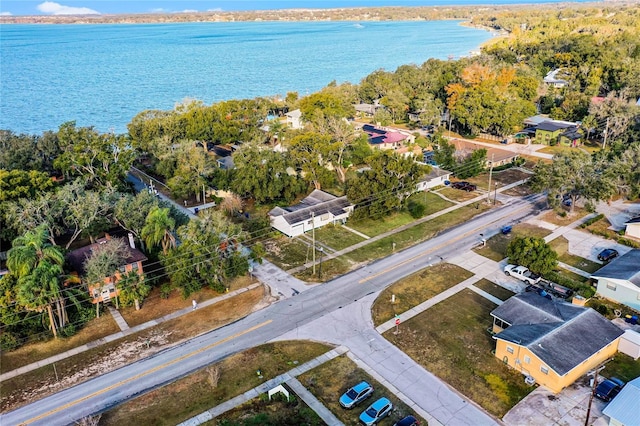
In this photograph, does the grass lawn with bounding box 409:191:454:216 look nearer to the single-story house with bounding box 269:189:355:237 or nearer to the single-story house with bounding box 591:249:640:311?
the single-story house with bounding box 269:189:355:237

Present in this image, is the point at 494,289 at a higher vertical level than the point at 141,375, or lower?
lower

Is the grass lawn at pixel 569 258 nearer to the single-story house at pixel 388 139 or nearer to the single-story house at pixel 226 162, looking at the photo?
the single-story house at pixel 388 139

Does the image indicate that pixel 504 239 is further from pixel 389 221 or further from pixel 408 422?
pixel 408 422

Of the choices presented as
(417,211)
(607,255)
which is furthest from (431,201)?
(607,255)

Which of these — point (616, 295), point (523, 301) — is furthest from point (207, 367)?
point (616, 295)

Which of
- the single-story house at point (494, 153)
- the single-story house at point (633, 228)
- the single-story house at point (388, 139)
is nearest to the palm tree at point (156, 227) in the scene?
the single-story house at point (388, 139)

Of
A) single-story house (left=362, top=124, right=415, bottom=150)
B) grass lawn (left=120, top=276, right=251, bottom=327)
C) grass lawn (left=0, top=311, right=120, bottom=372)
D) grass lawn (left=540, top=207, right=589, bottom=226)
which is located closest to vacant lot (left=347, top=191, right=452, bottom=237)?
grass lawn (left=540, top=207, right=589, bottom=226)

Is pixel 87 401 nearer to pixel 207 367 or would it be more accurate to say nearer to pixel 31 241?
pixel 207 367
